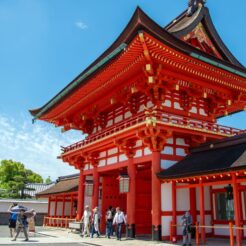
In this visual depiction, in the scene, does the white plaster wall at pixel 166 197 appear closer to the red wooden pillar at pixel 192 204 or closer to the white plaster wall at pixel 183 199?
the white plaster wall at pixel 183 199

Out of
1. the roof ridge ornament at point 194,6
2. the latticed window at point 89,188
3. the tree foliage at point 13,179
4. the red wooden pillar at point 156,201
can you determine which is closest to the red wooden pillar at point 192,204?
the red wooden pillar at point 156,201

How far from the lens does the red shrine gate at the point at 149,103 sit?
54.9ft

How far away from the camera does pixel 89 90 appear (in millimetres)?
22094

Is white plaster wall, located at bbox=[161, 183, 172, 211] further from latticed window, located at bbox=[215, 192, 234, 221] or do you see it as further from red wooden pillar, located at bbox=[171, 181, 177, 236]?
latticed window, located at bbox=[215, 192, 234, 221]

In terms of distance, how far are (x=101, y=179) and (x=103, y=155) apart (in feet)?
8.53

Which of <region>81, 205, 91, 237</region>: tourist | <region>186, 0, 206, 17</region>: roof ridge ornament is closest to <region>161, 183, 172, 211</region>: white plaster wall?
<region>81, 205, 91, 237</region>: tourist

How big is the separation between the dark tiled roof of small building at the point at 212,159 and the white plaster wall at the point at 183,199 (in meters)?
1.67

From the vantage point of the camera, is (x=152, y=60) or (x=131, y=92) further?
(x=131, y=92)

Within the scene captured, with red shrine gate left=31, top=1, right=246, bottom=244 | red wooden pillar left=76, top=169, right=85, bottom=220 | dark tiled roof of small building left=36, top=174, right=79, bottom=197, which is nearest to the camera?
red shrine gate left=31, top=1, right=246, bottom=244

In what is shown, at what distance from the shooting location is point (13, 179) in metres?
65.1

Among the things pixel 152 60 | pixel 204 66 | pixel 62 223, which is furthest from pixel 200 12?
pixel 62 223

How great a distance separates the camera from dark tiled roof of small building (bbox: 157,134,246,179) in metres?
13.8

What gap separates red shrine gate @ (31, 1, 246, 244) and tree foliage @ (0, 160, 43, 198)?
32846mm

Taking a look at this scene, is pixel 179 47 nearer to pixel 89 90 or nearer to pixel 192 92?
pixel 192 92
